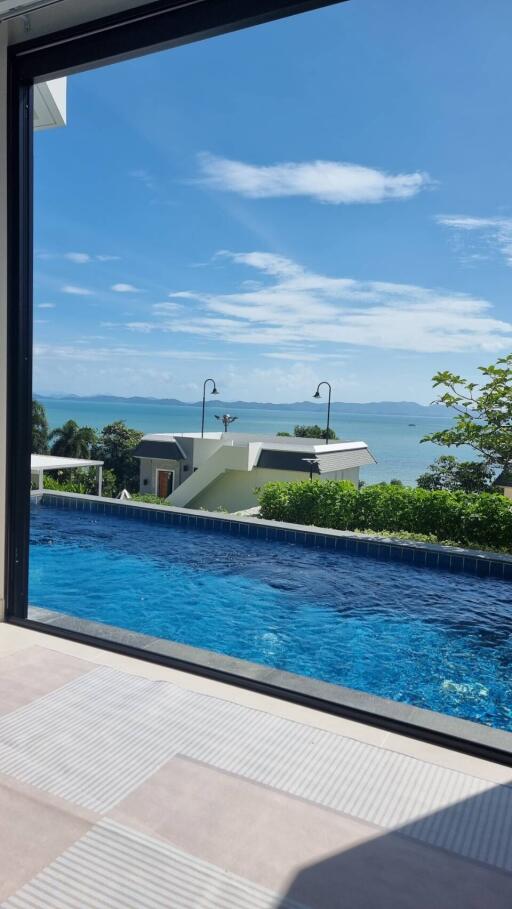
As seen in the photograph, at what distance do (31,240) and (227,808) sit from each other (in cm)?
233

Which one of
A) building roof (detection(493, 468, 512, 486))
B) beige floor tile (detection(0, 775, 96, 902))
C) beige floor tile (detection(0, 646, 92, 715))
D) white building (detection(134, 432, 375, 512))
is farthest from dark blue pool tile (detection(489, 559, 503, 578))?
white building (detection(134, 432, 375, 512))

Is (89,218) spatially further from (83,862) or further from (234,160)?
(83,862)

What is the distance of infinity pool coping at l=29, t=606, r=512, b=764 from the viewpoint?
2.11 m

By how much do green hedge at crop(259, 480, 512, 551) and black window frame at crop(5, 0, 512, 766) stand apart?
5124mm

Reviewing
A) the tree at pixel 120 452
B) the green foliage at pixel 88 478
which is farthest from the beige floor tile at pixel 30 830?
the tree at pixel 120 452

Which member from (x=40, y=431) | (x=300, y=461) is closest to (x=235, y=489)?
(x=300, y=461)

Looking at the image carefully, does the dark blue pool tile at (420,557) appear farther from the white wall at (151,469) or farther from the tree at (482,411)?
the white wall at (151,469)

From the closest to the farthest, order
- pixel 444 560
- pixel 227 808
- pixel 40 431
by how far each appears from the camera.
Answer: pixel 227 808, pixel 444 560, pixel 40 431

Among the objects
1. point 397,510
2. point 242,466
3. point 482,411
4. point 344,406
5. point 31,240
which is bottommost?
point 242,466

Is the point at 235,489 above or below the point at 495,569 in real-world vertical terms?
below

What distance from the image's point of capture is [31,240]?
2.86 meters

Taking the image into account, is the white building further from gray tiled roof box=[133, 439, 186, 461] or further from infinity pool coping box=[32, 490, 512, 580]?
infinity pool coping box=[32, 490, 512, 580]

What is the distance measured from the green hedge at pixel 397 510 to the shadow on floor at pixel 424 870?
5605mm

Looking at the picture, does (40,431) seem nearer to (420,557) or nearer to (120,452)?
(120,452)
